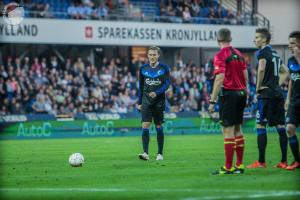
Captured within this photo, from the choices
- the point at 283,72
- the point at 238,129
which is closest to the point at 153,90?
the point at 283,72

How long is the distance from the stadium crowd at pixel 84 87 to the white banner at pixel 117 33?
1.21 meters

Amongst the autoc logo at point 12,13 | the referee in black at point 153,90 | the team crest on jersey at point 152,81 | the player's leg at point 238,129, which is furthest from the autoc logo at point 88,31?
the player's leg at point 238,129

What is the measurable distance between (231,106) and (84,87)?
2363cm

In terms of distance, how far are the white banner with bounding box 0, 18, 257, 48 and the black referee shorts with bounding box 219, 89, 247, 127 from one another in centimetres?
2426

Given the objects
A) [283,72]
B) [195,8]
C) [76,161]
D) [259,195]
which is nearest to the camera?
[259,195]

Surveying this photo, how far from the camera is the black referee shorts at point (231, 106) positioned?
43.4 ft

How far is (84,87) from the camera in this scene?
3650cm

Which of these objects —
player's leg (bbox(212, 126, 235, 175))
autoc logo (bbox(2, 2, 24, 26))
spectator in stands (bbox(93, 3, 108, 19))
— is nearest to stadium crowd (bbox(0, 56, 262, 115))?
spectator in stands (bbox(93, 3, 108, 19))

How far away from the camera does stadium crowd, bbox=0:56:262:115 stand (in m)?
34.0

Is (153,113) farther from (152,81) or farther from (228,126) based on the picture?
(228,126)

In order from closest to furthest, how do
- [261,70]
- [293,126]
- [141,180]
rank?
[141,180], [293,126], [261,70]

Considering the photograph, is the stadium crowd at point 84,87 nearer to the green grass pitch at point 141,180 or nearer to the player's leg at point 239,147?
the green grass pitch at point 141,180

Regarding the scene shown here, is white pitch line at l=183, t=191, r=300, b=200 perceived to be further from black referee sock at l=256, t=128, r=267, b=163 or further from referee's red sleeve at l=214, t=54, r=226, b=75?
black referee sock at l=256, t=128, r=267, b=163

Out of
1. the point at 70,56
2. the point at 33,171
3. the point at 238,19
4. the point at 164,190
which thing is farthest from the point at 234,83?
the point at 238,19
